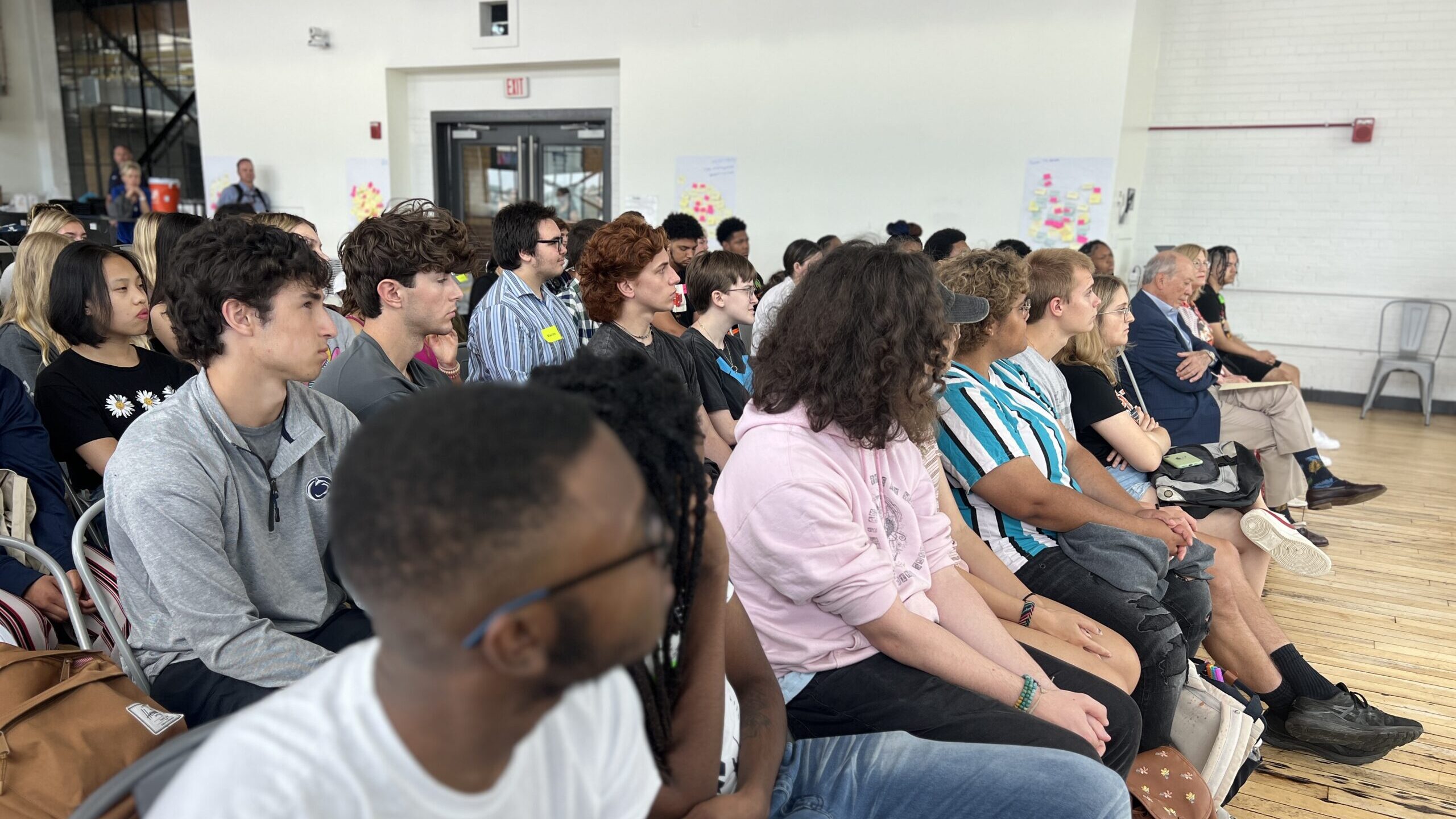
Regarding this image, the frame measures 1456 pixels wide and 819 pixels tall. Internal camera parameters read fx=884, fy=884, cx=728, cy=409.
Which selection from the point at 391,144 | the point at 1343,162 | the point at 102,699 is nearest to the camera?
the point at 102,699

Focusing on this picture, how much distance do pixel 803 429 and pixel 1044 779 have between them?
0.69 meters

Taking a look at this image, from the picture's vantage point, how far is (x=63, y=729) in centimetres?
123

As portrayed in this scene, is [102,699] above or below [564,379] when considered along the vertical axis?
below

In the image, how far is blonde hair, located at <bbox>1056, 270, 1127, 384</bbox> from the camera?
304 centimetres

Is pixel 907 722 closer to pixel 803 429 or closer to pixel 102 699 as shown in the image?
pixel 803 429

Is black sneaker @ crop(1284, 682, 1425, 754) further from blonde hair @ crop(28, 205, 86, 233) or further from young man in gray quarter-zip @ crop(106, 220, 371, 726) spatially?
blonde hair @ crop(28, 205, 86, 233)

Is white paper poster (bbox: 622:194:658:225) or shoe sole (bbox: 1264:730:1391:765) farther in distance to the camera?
white paper poster (bbox: 622:194:658:225)

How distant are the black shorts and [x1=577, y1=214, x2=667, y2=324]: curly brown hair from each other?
427 centimetres

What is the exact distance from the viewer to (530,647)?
66cm

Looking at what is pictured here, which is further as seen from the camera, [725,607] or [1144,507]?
[1144,507]

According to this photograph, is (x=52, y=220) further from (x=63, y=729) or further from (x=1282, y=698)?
(x=1282, y=698)

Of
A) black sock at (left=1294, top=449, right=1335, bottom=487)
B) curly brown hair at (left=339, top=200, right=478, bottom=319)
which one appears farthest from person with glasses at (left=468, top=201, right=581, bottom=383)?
black sock at (left=1294, top=449, right=1335, bottom=487)

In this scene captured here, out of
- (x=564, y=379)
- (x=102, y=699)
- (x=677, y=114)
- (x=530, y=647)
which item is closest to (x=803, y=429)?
(x=564, y=379)

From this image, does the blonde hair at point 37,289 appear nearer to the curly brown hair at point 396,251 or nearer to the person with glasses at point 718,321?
the curly brown hair at point 396,251
